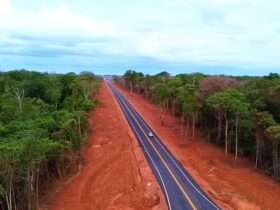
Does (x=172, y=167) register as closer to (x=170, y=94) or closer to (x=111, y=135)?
(x=111, y=135)

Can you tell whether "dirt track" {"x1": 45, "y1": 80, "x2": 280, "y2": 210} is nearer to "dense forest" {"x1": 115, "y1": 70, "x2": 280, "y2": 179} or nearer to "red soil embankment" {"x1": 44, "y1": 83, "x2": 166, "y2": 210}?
"red soil embankment" {"x1": 44, "y1": 83, "x2": 166, "y2": 210}

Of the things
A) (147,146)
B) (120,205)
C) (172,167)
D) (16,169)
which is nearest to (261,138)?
(172,167)

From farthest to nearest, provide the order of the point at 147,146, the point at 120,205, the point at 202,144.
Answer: the point at 202,144
the point at 147,146
the point at 120,205

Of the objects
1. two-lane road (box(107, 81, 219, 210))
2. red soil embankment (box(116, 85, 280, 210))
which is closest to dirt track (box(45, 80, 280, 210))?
red soil embankment (box(116, 85, 280, 210))

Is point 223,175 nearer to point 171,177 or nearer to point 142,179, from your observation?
point 171,177

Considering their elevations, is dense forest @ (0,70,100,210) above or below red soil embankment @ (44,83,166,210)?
above

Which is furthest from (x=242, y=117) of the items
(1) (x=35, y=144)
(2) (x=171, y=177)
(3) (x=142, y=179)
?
(1) (x=35, y=144)
